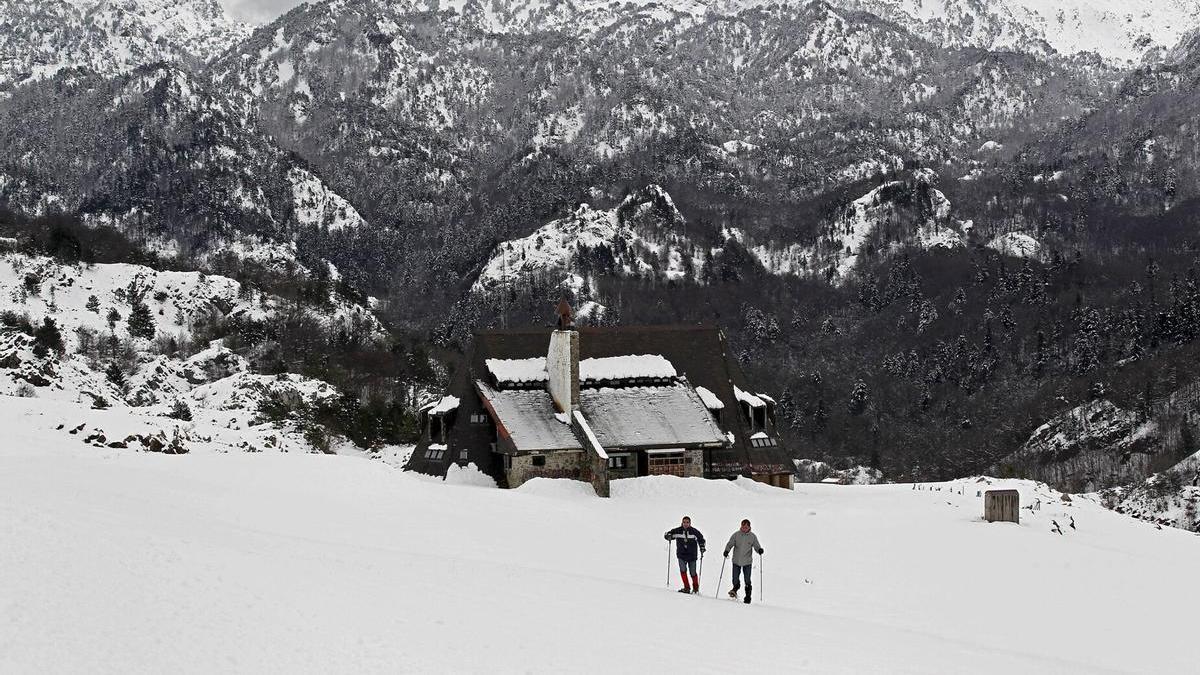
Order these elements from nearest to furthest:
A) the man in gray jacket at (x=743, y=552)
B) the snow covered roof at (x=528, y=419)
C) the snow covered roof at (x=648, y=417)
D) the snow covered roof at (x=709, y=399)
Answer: the man in gray jacket at (x=743, y=552) → the snow covered roof at (x=528, y=419) → the snow covered roof at (x=648, y=417) → the snow covered roof at (x=709, y=399)

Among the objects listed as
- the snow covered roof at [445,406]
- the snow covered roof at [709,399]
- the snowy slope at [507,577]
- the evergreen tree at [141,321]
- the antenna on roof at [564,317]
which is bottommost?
the snowy slope at [507,577]

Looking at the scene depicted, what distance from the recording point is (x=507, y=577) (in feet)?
73.0

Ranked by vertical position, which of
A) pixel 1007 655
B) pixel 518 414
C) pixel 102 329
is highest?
pixel 102 329

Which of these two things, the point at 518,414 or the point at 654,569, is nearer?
the point at 654,569

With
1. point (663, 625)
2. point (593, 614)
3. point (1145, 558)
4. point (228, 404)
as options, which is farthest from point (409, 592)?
point (228, 404)

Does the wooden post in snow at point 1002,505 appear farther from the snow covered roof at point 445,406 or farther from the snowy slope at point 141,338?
the snowy slope at point 141,338

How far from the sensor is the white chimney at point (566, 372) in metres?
48.4

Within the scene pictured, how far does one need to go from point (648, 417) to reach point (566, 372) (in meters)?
4.46

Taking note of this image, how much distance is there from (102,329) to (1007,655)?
121667mm

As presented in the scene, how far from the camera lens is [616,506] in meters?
40.8

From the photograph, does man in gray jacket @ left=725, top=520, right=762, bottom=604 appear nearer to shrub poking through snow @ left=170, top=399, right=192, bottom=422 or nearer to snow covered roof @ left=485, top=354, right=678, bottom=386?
snow covered roof @ left=485, top=354, right=678, bottom=386

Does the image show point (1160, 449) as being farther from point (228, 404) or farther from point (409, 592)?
point (409, 592)

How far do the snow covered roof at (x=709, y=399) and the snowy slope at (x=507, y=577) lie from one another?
308 inches

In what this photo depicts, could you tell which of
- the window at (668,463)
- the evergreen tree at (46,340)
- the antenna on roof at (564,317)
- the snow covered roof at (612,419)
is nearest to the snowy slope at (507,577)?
the snow covered roof at (612,419)
